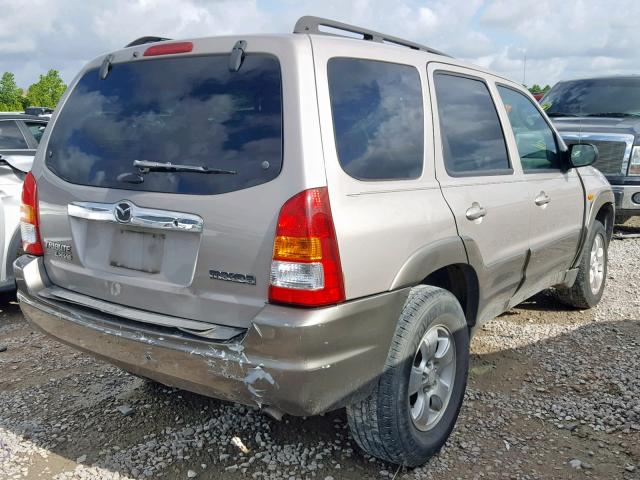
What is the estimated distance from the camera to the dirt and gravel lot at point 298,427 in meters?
2.94

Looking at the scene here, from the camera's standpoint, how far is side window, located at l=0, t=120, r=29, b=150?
7.09 m

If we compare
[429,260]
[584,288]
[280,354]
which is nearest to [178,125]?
[280,354]

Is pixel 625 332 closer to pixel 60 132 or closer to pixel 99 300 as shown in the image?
pixel 99 300

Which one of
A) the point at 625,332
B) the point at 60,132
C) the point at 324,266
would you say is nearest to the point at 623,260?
the point at 625,332

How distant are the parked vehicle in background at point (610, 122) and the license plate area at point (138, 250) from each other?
6.45 metres

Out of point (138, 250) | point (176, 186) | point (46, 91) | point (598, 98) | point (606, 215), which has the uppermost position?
point (46, 91)

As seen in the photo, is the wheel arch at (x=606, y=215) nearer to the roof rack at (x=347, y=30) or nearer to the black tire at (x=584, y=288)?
the black tire at (x=584, y=288)

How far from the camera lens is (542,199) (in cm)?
395

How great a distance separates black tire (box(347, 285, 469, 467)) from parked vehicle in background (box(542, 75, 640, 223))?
18.5 feet

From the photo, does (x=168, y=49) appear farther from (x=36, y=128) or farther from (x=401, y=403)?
(x=36, y=128)

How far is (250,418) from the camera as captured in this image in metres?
3.38

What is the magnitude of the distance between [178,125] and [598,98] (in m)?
7.83

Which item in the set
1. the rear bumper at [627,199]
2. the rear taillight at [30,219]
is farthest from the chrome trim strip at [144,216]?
the rear bumper at [627,199]

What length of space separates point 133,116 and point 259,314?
113 cm
